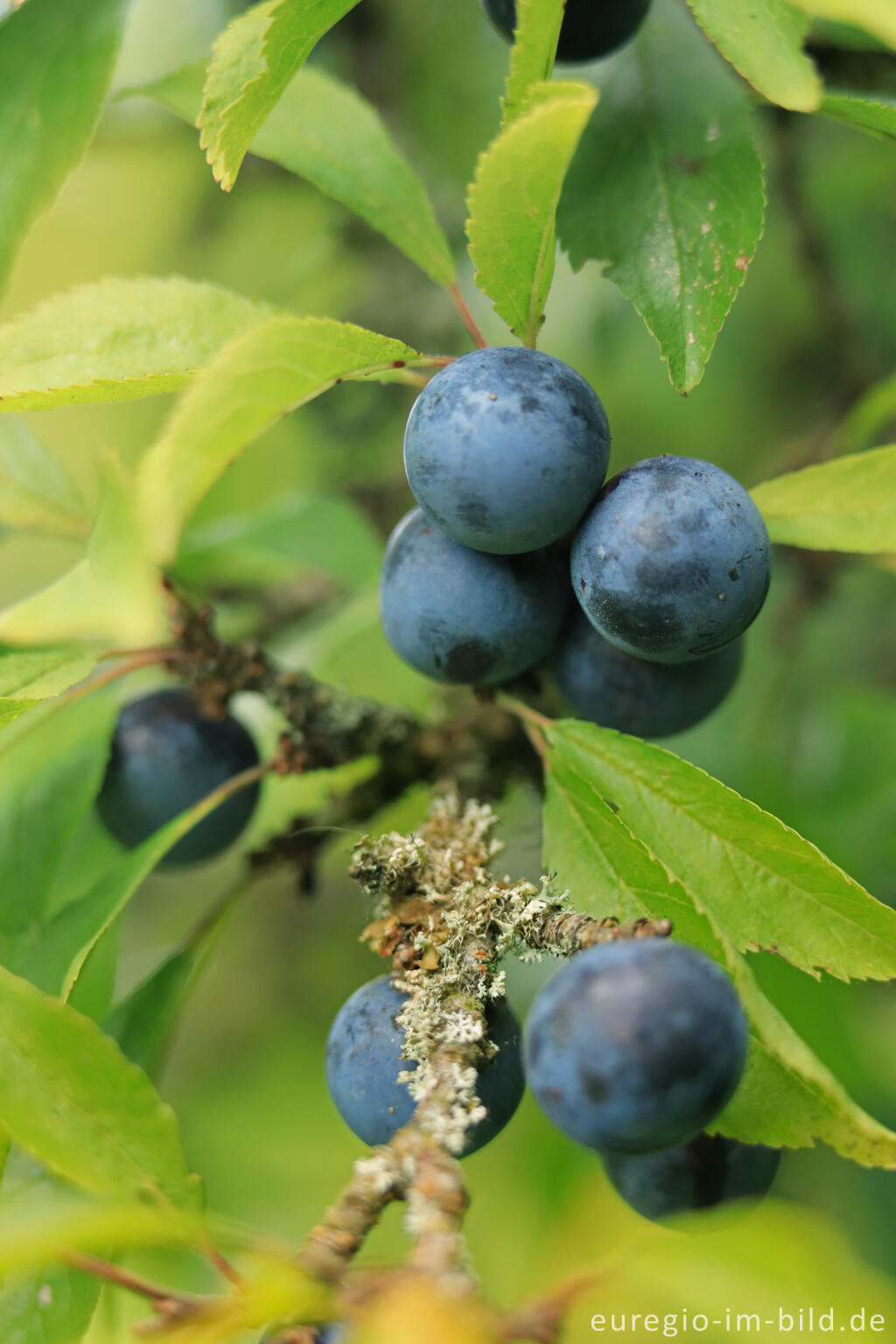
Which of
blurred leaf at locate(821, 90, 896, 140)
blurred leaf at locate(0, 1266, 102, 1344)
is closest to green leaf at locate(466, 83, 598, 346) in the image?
blurred leaf at locate(821, 90, 896, 140)

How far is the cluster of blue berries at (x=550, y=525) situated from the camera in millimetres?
870

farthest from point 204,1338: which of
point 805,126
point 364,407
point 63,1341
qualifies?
point 805,126

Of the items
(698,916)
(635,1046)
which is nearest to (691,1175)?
(698,916)

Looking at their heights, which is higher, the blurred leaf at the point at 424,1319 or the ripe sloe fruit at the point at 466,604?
the blurred leaf at the point at 424,1319

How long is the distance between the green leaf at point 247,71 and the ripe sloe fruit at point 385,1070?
706 millimetres

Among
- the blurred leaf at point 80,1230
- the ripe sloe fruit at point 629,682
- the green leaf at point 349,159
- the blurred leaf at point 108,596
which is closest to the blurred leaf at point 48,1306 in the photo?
the blurred leaf at point 80,1230

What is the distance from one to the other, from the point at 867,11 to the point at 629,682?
0.63 m

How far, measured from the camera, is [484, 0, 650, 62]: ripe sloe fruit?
1.14m

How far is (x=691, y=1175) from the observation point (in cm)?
100

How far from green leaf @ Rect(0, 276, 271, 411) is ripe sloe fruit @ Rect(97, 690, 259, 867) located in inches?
18.6

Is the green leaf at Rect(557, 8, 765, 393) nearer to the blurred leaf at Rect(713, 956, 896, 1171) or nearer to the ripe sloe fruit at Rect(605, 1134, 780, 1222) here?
the blurred leaf at Rect(713, 956, 896, 1171)

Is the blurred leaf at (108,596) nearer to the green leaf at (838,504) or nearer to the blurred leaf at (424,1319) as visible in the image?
the blurred leaf at (424,1319)

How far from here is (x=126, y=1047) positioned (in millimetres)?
1158

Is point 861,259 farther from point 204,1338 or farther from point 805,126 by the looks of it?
point 204,1338
